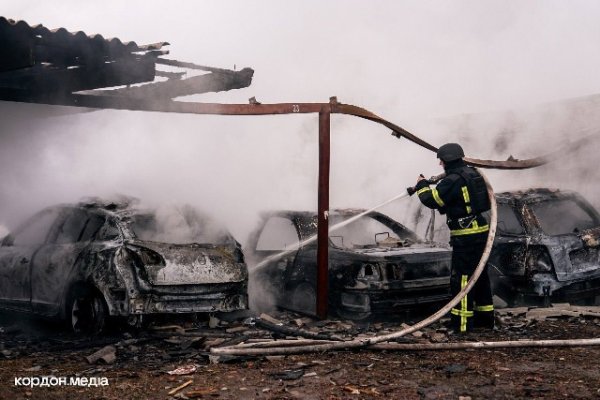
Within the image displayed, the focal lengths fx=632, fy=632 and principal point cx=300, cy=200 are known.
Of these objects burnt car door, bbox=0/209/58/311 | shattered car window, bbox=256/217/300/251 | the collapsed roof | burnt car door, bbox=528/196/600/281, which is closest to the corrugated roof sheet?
the collapsed roof

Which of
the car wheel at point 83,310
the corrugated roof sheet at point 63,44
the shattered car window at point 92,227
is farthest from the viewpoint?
the shattered car window at point 92,227

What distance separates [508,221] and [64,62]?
602 cm

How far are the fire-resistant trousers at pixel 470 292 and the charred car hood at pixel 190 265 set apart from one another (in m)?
2.39

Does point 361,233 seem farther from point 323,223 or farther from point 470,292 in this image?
point 470,292

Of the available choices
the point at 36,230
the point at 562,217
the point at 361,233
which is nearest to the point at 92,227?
the point at 36,230

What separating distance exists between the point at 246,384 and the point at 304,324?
2.59 metres

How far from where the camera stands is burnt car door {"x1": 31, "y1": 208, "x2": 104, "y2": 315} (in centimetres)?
699

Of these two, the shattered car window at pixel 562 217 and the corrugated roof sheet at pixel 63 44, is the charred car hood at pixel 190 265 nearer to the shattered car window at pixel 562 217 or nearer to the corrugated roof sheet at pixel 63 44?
the corrugated roof sheet at pixel 63 44

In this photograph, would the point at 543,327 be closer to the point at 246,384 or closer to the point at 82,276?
the point at 246,384

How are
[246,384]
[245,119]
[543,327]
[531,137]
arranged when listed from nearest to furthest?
[246,384] < [543,327] < [245,119] < [531,137]

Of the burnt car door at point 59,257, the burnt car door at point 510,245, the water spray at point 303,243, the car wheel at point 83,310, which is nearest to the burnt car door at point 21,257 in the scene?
the burnt car door at point 59,257

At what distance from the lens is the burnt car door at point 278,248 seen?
8344 mm

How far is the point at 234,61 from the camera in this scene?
40.4 ft

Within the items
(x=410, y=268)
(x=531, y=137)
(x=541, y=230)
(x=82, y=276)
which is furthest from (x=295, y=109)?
(x=531, y=137)
